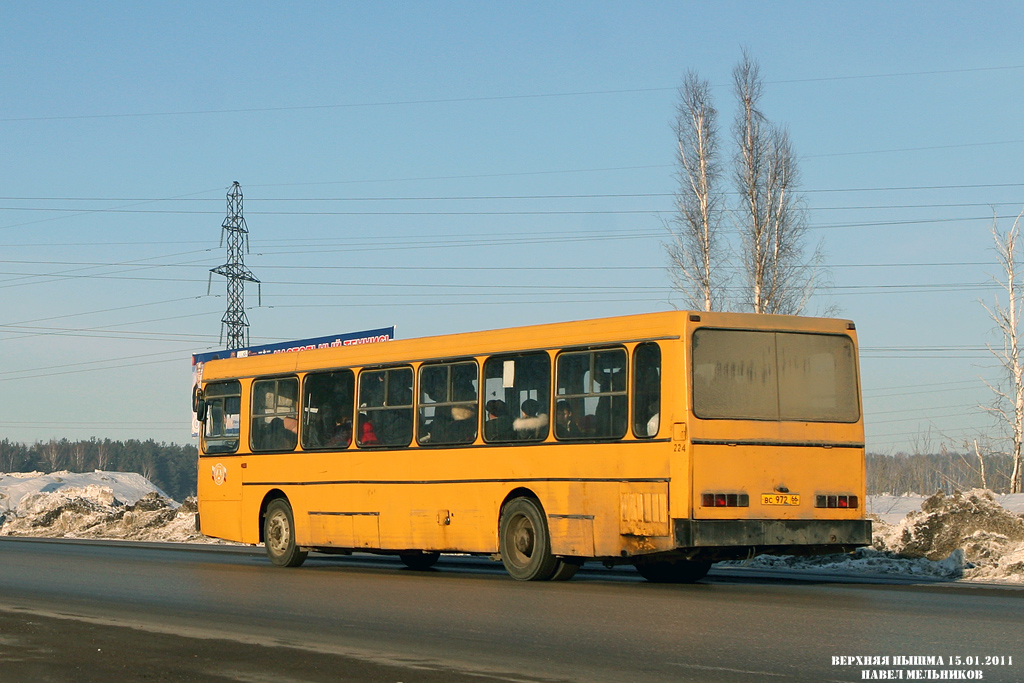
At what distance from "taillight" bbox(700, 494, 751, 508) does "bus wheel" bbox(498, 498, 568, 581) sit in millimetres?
2264

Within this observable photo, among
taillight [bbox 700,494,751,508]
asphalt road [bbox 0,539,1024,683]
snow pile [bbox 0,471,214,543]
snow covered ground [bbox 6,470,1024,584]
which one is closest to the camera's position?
asphalt road [bbox 0,539,1024,683]

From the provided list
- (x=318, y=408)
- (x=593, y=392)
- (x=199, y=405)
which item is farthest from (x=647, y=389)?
(x=199, y=405)

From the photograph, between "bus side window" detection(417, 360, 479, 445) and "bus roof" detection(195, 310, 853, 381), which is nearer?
"bus roof" detection(195, 310, 853, 381)

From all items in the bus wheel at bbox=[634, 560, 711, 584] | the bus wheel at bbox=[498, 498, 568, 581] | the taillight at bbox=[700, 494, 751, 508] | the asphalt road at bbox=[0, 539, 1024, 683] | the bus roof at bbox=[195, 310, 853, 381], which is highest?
the bus roof at bbox=[195, 310, 853, 381]

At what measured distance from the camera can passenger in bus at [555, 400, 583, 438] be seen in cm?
1510

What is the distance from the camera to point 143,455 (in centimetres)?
16138

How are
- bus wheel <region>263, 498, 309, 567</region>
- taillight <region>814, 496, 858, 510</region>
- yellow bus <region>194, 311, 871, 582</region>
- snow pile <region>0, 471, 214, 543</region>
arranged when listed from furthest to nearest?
snow pile <region>0, 471, 214, 543</region> < bus wheel <region>263, 498, 309, 567</region> < taillight <region>814, 496, 858, 510</region> < yellow bus <region>194, 311, 871, 582</region>

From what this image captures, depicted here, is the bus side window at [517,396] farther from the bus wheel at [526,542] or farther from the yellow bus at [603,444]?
the bus wheel at [526,542]

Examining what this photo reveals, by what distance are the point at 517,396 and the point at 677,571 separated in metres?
2.87

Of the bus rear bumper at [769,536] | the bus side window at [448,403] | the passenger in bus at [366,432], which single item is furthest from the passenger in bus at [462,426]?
the bus rear bumper at [769,536]

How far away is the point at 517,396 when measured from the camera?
15.9m

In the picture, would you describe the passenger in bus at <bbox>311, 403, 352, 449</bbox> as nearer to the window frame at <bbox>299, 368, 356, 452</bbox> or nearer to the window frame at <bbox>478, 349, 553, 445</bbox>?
the window frame at <bbox>299, 368, 356, 452</bbox>

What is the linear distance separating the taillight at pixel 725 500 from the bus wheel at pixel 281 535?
7.54m

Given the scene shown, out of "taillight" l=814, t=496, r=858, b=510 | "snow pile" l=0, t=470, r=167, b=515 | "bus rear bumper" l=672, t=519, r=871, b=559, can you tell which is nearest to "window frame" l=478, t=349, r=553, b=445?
"bus rear bumper" l=672, t=519, r=871, b=559
